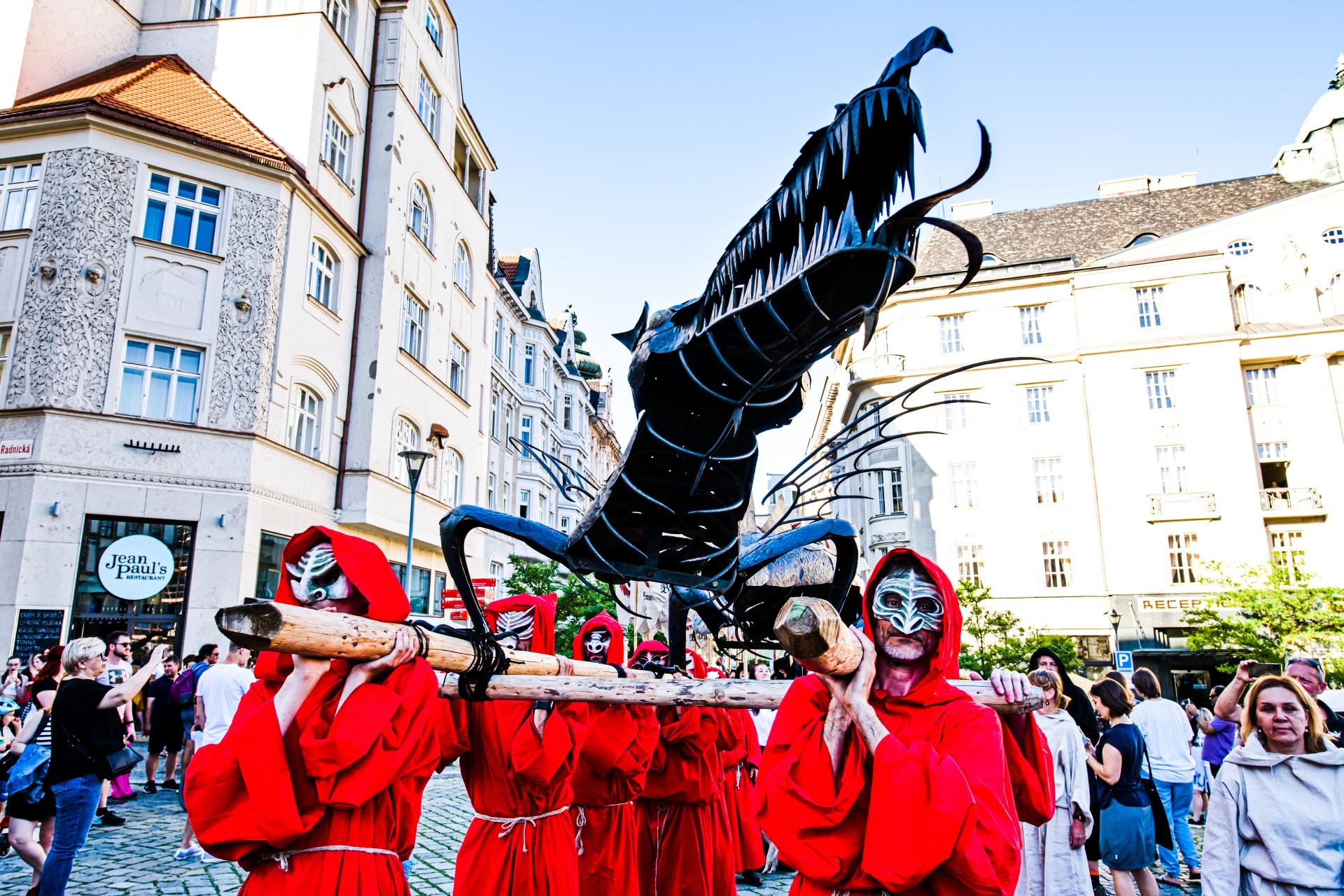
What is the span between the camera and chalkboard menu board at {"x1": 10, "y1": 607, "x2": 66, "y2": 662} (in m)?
14.6

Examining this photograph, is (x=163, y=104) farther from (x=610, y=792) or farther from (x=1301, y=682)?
(x=1301, y=682)

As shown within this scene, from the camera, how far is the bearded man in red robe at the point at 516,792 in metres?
4.41

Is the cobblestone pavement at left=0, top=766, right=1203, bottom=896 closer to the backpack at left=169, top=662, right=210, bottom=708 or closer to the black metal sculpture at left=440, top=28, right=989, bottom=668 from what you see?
the backpack at left=169, top=662, right=210, bottom=708

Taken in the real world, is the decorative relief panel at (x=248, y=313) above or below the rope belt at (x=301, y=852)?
above

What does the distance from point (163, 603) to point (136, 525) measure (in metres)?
1.51

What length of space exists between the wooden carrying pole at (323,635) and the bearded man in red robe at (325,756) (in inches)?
3.9

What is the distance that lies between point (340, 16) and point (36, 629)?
15717 millimetres

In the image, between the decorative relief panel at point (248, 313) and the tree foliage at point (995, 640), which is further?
the tree foliage at point (995, 640)

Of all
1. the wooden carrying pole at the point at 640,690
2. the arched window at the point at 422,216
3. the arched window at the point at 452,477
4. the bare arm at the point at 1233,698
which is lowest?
the bare arm at the point at 1233,698

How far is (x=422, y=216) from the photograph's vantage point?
24.2m

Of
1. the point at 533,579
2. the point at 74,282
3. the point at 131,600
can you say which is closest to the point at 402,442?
the point at 533,579

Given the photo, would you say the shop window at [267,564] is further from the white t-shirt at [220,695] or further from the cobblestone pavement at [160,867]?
the white t-shirt at [220,695]

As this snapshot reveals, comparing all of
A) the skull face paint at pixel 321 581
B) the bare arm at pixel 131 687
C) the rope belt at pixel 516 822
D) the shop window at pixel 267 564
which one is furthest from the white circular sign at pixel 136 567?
the skull face paint at pixel 321 581

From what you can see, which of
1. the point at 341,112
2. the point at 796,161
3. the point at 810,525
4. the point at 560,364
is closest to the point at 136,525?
the point at 341,112
